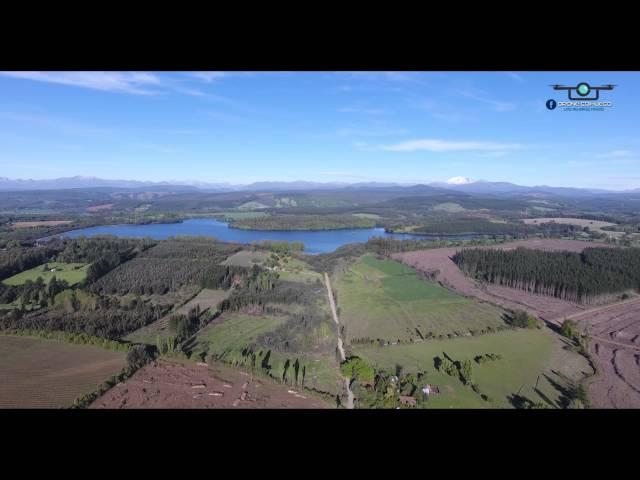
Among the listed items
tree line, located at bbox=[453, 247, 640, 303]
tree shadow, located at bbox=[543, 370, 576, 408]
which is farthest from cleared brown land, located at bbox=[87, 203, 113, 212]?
tree shadow, located at bbox=[543, 370, 576, 408]

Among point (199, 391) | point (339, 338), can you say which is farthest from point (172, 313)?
point (339, 338)

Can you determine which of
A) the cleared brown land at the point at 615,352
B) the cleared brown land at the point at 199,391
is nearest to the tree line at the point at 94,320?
the cleared brown land at the point at 199,391

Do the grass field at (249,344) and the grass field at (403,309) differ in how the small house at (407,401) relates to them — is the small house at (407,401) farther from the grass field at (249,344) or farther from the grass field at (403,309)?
the grass field at (403,309)

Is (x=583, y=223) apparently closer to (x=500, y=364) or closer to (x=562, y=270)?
(x=562, y=270)

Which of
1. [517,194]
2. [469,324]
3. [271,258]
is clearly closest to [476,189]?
[517,194]

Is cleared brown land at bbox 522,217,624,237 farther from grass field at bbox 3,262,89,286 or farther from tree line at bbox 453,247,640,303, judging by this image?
grass field at bbox 3,262,89,286
